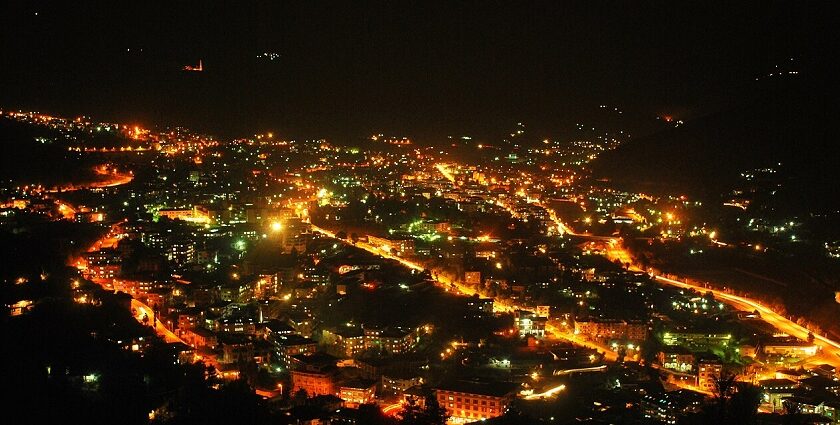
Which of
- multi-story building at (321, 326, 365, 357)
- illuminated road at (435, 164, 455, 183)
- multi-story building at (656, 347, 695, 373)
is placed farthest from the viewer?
illuminated road at (435, 164, 455, 183)

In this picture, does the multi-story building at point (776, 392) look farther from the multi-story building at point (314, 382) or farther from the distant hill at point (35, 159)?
the distant hill at point (35, 159)

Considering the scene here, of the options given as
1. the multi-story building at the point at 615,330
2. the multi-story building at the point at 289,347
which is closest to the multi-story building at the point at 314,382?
the multi-story building at the point at 289,347

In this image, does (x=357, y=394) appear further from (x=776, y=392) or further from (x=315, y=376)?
(x=776, y=392)

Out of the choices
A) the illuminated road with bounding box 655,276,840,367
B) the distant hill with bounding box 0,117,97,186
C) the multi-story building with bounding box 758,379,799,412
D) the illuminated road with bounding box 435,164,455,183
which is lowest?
the multi-story building with bounding box 758,379,799,412

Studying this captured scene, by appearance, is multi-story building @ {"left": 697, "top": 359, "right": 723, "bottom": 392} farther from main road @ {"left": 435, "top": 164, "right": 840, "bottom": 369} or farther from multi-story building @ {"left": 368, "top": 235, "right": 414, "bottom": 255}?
multi-story building @ {"left": 368, "top": 235, "right": 414, "bottom": 255}

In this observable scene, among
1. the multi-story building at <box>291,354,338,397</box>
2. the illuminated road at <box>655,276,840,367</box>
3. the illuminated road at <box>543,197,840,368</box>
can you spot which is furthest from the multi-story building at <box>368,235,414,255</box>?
the multi-story building at <box>291,354,338,397</box>

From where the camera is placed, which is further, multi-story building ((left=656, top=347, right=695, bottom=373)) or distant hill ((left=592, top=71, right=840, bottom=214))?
distant hill ((left=592, top=71, right=840, bottom=214))

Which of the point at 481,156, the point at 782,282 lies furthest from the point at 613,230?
the point at 481,156

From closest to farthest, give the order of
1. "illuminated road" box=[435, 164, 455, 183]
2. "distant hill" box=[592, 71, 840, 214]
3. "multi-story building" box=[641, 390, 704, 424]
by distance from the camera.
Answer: "multi-story building" box=[641, 390, 704, 424] < "distant hill" box=[592, 71, 840, 214] < "illuminated road" box=[435, 164, 455, 183]

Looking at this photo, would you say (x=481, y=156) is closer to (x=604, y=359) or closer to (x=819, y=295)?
(x=819, y=295)
